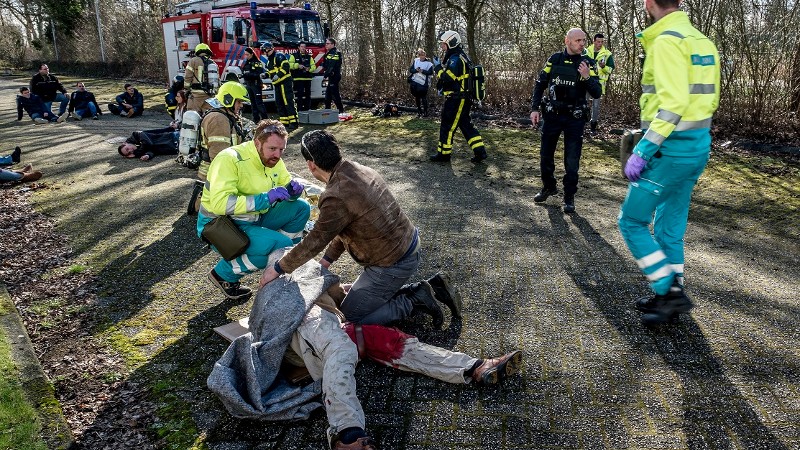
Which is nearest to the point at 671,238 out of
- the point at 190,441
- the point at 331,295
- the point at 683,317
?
the point at 683,317

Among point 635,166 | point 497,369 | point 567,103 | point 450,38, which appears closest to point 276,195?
point 497,369

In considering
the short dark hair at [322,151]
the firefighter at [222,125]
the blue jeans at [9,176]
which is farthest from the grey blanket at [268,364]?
the blue jeans at [9,176]

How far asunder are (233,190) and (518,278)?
2389mm

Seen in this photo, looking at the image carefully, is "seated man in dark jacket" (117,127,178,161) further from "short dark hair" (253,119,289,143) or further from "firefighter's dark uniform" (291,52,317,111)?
"short dark hair" (253,119,289,143)

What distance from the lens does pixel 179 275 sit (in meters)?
5.30

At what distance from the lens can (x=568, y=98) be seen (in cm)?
652

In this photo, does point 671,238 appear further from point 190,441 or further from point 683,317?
point 190,441

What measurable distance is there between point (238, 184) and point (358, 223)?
4.62 ft

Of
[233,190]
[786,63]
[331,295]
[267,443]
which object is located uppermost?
[786,63]

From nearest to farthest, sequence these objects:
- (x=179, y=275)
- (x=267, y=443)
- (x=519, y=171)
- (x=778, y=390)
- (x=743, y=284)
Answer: (x=267, y=443) → (x=778, y=390) → (x=743, y=284) → (x=179, y=275) → (x=519, y=171)

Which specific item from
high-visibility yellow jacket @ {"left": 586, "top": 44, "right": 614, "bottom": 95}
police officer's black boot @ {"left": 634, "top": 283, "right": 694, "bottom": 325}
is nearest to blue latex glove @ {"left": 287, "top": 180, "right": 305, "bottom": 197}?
police officer's black boot @ {"left": 634, "top": 283, "right": 694, "bottom": 325}

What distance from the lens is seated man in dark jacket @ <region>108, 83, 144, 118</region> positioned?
16.1 m

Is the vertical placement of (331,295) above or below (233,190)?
below

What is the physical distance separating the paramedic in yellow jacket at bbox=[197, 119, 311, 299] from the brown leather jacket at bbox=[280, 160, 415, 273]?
0.89 metres
